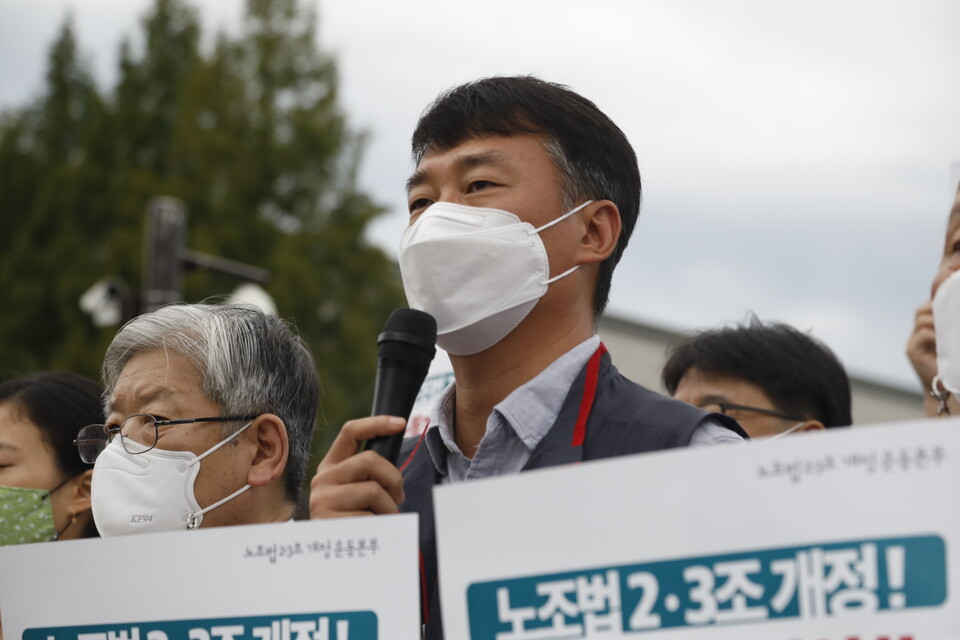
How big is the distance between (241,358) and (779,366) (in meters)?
2.12

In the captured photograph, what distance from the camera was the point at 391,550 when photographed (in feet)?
7.44

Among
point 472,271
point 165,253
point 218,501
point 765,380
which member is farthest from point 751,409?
point 165,253

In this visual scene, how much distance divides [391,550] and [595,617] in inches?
17.7

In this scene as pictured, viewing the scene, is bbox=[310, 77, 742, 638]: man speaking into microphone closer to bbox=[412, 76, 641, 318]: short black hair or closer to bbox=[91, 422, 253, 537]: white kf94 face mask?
bbox=[412, 76, 641, 318]: short black hair

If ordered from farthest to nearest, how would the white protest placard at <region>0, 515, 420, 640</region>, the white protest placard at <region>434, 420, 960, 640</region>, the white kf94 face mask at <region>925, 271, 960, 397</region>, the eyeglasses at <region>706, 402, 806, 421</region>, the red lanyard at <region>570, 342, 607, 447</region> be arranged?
1. the eyeglasses at <region>706, 402, 806, 421</region>
2. the red lanyard at <region>570, 342, 607, 447</region>
3. the white kf94 face mask at <region>925, 271, 960, 397</region>
4. the white protest placard at <region>0, 515, 420, 640</region>
5. the white protest placard at <region>434, 420, 960, 640</region>

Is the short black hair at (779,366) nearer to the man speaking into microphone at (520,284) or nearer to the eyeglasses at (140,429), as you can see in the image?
the man speaking into microphone at (520,284)

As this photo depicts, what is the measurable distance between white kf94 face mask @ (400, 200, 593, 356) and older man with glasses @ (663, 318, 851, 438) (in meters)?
1.73

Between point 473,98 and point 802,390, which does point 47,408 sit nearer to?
point 473,98

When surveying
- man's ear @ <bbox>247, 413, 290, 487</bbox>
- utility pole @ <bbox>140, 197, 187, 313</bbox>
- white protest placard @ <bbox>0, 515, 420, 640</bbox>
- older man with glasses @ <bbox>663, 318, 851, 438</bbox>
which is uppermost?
utility pole @ <bbox>140, 197, 187, 313</bbox>

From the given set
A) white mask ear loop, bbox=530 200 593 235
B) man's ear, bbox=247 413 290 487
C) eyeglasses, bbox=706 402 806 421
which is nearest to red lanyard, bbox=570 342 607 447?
white mask ear loop, bbox=530 200 593 235

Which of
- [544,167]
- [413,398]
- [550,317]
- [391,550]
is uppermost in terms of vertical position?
[544,167]

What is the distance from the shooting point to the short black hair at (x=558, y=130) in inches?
121

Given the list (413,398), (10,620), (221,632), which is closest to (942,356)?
(413,398)

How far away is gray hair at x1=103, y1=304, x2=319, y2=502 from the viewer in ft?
10.9
